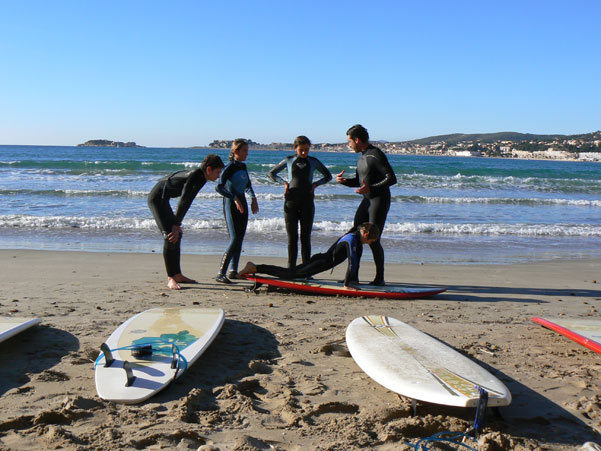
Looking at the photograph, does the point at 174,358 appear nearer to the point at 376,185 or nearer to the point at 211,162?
the point at 211,162

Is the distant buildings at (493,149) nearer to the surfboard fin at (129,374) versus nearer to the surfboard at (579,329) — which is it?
the surfboard at (579,329)

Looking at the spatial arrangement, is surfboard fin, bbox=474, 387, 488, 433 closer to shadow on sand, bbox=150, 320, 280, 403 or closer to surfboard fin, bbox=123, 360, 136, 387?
shadow on sand, bbox=150, 320, 280, 403

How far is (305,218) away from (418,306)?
68.6 inches

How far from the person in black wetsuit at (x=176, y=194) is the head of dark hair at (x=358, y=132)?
1496 millimetres

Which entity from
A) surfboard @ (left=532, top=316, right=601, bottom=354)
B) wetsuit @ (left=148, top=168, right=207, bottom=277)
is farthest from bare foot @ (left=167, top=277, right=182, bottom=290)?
surfboard @ (left=532, top=316, right=601, bottom=354)

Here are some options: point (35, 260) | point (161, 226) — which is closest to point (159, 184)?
point (161, 226)

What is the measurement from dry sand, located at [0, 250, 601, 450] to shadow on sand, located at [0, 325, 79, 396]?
2 cm

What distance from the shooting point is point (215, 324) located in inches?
176

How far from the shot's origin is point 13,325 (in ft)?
13.9

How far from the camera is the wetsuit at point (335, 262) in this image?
6.00m

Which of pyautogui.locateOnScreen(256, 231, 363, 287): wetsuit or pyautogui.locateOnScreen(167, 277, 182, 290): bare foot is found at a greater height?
pyautogui.locateOnScreen(256, 231, 363, 287): wetsuit

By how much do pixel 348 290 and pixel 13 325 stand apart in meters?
3.27

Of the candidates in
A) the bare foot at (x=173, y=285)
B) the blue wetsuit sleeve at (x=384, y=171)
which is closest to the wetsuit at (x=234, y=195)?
the bare foot at (x=173, y=285)

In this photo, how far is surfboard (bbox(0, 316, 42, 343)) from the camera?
4.06 metres
